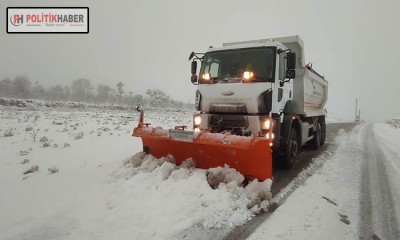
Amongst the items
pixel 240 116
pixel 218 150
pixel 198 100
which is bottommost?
pixel 218 150

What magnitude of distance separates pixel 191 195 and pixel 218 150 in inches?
42.4

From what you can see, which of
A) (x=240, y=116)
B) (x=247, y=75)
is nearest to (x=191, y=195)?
(x=240, y=116)

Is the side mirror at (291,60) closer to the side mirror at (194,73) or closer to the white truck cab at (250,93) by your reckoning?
the white truck cab at (250,93)

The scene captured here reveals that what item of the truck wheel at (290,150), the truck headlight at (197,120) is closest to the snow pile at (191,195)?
the truck headlight at (197,120)

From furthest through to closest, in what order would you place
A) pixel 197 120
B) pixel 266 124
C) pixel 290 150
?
pixel 290 150 < pixel 197 120 < pixel 266 124

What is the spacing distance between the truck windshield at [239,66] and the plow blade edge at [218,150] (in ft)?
6.61

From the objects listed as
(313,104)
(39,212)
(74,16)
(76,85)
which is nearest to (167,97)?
(76,85)

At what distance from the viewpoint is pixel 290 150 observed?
7609 millimetres

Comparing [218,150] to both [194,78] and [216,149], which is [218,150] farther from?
[194,78]

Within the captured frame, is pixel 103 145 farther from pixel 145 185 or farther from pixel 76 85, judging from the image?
pixel 76 85

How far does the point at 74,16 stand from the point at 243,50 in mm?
11706

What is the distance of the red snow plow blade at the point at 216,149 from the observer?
16.3ft

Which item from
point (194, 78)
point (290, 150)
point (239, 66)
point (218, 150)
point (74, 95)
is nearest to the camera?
point (218, 150)

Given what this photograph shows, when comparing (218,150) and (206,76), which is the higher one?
(206,76)
